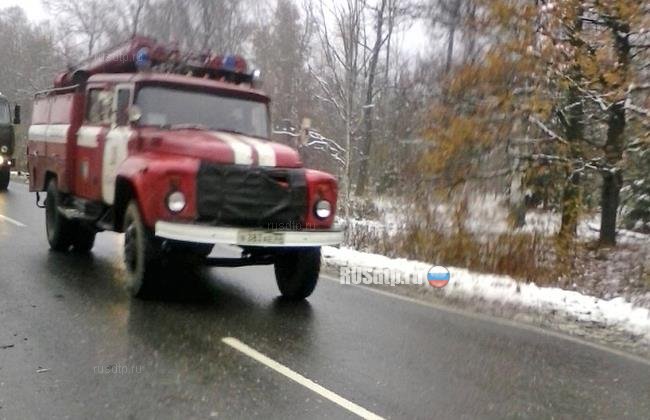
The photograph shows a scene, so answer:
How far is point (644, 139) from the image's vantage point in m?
10.8

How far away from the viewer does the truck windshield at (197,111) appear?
25.3 feet

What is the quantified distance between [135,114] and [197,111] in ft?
2.36

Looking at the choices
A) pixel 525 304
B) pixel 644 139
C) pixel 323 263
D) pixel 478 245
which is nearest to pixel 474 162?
pixel 478 245

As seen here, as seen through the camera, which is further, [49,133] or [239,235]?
[49,133]

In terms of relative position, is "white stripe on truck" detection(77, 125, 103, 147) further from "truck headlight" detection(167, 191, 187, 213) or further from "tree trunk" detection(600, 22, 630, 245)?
"tree trunk" detection(600, 22, 630, 245)

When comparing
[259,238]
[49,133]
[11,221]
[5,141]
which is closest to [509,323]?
[259,238]

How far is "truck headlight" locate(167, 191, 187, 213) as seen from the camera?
6516mm

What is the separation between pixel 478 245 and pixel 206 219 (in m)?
5.98

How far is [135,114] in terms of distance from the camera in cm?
755

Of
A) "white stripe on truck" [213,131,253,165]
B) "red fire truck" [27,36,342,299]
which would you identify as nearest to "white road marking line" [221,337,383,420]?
"red fire truck" [27,36,342,299]

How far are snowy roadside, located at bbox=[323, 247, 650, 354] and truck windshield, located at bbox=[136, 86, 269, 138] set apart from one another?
9.28ft

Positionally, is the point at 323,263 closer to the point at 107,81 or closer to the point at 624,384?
the point at 107,81

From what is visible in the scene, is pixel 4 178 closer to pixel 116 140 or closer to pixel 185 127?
pixel 116 140

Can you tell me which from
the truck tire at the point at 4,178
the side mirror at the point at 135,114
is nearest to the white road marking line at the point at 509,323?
the side mirror at the point at 135,114
